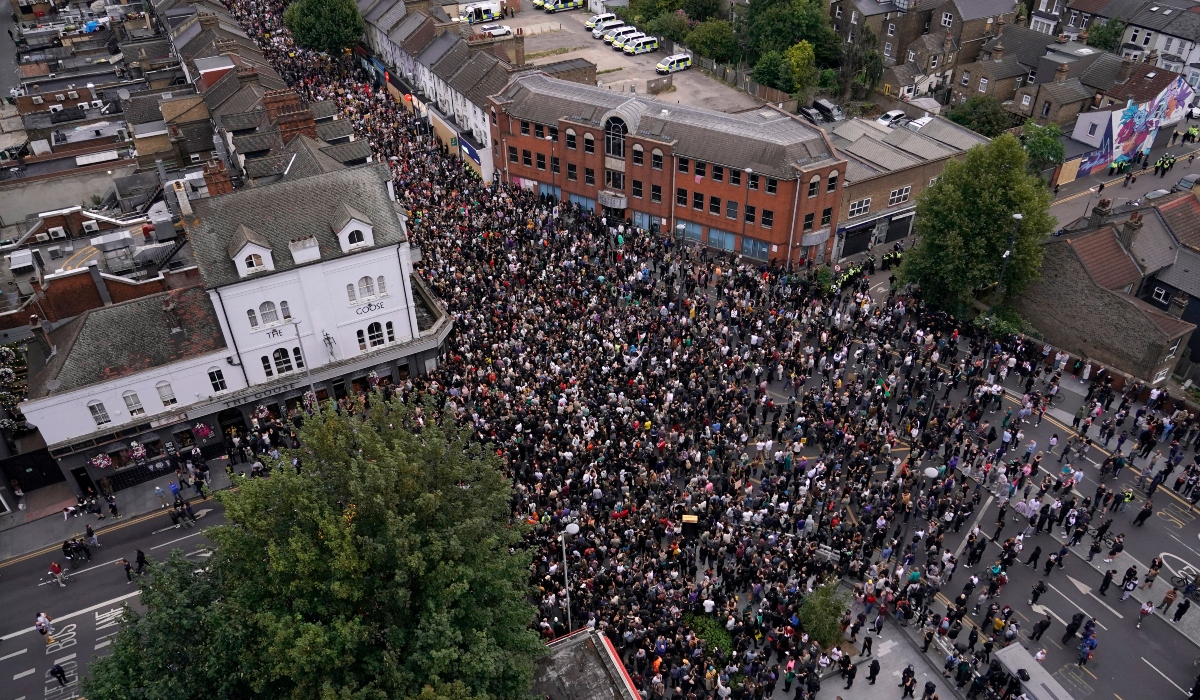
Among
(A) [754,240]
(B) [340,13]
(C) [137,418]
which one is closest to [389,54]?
(B) [340,13]

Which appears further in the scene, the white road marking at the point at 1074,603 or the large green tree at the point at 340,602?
the white road marking at the point at 1074,603

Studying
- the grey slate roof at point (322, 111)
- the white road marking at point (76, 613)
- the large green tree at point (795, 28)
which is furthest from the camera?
the large green tree at point (795, 28)

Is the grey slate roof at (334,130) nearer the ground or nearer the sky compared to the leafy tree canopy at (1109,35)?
nearer the sky

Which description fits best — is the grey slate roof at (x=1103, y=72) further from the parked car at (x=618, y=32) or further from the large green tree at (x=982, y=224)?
the parked car at (x=618, y=32)

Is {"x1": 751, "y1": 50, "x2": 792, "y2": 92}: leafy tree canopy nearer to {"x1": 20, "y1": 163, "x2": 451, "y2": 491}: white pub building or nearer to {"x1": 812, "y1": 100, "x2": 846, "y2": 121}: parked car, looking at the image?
{"x1": 812, "y1": 100, "x2": 846, "y2": 121}: parked car

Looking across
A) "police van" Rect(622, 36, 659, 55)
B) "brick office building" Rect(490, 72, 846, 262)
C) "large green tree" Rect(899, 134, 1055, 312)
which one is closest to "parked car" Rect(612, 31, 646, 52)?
"police van" Rect(622, 36, 659, 55)

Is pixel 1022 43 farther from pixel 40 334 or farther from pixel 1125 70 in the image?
pixel 40 334

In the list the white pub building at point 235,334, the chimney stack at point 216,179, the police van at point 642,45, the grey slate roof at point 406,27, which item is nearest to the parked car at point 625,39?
the police van at point 642,45

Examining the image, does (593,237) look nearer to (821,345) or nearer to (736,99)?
(821,345)

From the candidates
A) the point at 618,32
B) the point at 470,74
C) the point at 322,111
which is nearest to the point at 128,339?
the point at 322,111
